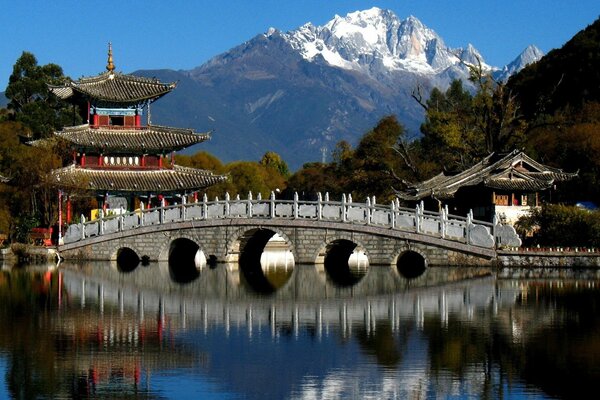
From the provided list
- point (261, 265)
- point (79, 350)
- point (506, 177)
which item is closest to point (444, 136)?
point (506, 177)

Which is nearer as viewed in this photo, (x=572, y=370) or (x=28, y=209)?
(x=572, y=370)

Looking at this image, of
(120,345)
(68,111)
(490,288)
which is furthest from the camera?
(68,111)

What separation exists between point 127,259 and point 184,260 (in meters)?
2.34

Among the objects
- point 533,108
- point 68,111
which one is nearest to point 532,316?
point 533,108

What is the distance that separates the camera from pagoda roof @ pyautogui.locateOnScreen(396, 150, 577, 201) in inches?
1758

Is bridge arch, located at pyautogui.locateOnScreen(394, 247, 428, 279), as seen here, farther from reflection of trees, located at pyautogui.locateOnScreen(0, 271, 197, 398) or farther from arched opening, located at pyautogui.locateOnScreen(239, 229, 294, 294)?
reflection of trees, located at pyautogui.locateOnScreen(0, 271, 197, 398)

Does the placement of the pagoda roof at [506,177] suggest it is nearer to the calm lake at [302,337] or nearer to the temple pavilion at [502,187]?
the temple pavilion at [502,187]

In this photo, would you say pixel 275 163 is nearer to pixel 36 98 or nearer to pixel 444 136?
pixel 36 98

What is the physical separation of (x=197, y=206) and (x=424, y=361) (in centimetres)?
2561

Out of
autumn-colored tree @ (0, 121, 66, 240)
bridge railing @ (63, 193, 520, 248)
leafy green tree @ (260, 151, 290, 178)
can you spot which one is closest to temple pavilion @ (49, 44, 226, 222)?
autumn-colored tree @ (0, 121, 66, 240)

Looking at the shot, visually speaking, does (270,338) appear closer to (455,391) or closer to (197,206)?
(455,391)

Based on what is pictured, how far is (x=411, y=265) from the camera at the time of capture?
145 ft

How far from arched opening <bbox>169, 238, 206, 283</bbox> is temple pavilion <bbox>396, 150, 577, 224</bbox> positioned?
953cm

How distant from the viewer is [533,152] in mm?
53406
